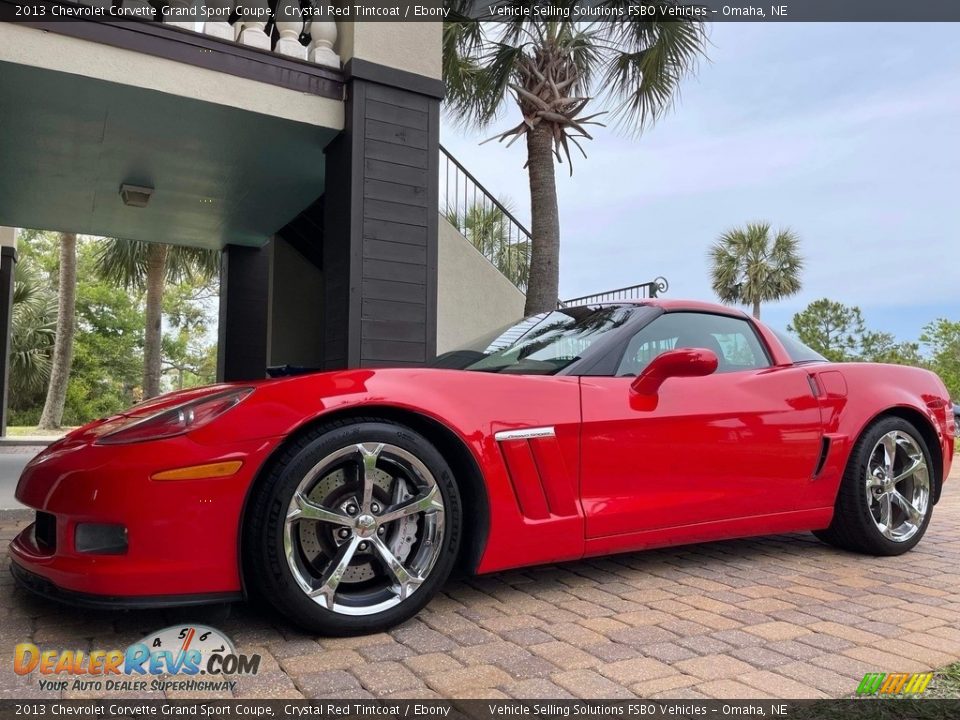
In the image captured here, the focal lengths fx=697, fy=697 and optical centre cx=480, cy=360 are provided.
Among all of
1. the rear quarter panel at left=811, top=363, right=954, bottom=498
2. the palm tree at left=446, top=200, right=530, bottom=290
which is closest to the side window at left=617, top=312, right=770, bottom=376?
the rear quarter panel at left=811, top=363, right=954, bottom=498

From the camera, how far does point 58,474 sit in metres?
2.07

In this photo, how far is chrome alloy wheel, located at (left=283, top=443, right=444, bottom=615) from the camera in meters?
2.11

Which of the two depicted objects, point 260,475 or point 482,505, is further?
point 482,505

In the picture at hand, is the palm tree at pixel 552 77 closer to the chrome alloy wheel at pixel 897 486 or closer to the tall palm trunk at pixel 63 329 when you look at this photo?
the chrome alloy wheel at pixel 897 486

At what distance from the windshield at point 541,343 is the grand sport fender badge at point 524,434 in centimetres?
29

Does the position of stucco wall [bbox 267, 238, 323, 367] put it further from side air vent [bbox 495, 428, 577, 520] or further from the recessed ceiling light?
side air vent [bbox 495, 428, 577, 520]

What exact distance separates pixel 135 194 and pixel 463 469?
5.94m

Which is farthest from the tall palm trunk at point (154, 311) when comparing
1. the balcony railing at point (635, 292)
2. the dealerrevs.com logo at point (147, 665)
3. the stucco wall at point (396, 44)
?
the dealerrevs.com logo at point (147, 665)

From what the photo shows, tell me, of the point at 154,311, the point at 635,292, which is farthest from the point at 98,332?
the point at 635,292

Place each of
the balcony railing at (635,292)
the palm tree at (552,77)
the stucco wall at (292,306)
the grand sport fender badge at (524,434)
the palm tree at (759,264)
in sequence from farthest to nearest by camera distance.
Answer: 1. the palm tree at (759,264)
2. the stucco wall at (292,306)
3. the palm tree at (552,77)
4. the balcony railing at (635,292)
5. the grand sport fender badge at (524,434)

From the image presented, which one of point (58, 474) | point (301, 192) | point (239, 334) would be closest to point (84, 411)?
point (239, 334)

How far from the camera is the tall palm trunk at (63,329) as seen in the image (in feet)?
50.2

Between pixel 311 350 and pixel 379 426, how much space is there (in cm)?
742

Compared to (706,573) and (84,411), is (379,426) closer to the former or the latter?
(706,573)
